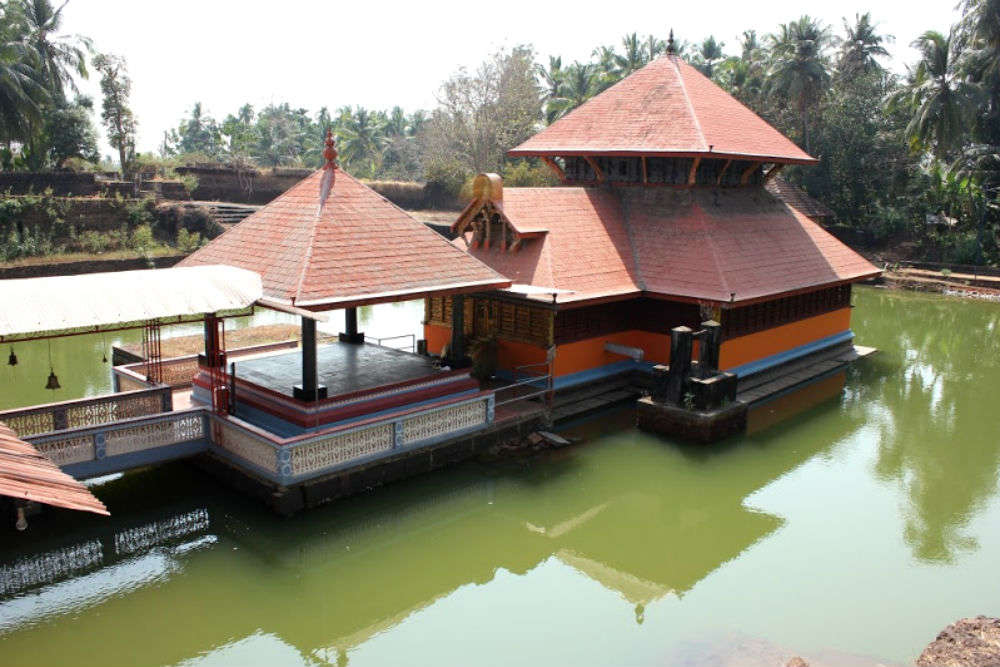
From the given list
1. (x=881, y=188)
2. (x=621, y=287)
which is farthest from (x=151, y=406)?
(x=881, y=188)

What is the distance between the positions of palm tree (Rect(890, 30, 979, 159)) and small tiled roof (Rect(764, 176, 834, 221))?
3.85 meters

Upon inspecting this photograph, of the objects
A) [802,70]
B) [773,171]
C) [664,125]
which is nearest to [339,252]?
[664,125]

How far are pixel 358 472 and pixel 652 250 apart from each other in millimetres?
6676

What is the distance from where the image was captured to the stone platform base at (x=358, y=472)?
8.62m

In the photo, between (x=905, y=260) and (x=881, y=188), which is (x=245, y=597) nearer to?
(x=905, y=260)

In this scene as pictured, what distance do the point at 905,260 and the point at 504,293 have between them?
75.2 ft

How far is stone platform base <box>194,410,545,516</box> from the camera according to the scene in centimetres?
862

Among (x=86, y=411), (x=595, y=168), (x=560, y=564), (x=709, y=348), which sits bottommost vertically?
(x=560, y=564)

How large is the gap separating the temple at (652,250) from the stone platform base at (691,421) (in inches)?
27.1

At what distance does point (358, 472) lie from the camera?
29.8 feet

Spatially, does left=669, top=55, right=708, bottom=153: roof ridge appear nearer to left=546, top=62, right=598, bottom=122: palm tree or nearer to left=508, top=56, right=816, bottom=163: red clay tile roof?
left=508, top=56, right=816, bottom=163: red clay tile roof

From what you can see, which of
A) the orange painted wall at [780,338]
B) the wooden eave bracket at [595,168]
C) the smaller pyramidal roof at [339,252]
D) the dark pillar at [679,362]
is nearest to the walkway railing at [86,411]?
the smaller pyramidal roof at [339,252]

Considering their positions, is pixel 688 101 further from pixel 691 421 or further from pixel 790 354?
pixel 691 421

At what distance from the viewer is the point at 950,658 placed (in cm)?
621
